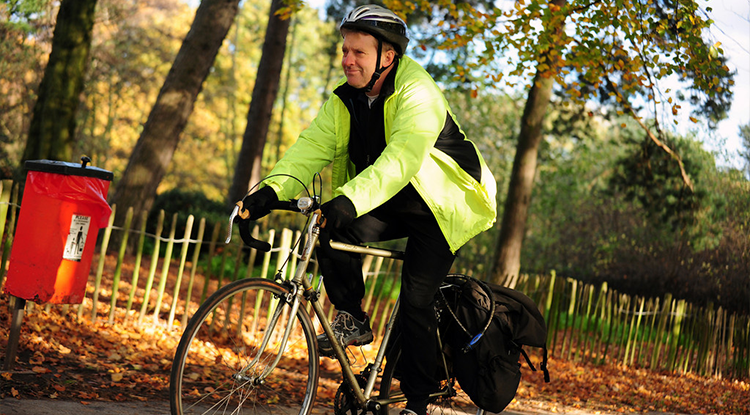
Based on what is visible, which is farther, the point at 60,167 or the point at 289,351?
the point at 60,167

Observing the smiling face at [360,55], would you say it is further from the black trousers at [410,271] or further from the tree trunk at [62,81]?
the tree trunk at [62,81]

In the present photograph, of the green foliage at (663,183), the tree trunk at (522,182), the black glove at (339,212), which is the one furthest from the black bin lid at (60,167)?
the green foliage at (663,183)

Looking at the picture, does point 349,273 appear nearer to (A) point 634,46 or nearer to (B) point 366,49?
(B) point 366,49

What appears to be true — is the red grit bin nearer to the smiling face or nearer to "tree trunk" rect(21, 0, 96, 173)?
the smiling face

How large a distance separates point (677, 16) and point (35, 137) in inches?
325

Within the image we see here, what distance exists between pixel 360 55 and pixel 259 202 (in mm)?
825

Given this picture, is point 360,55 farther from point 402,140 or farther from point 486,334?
point 486,334

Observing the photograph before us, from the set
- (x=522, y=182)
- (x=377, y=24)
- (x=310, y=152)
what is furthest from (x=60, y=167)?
(x=522, y=182)

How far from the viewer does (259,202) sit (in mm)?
3086

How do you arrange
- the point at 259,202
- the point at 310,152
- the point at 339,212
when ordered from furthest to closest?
the point at 310,152 → the point at 259,202 → the point at 339,212

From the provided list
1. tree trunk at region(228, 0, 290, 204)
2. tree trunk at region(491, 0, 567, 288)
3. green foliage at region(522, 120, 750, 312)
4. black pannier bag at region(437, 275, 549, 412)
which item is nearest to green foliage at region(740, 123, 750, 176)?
green foliage at region(522, 120, 750, 312)

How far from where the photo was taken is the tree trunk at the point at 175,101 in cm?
916

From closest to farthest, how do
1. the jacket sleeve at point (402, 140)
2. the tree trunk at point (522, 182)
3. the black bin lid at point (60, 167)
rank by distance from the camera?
the jacket sleeve at point (402, 140)
the black bin lid at point (60, 167)
the tree trunk at point (522, 182)

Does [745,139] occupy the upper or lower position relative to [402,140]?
upper
